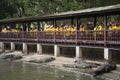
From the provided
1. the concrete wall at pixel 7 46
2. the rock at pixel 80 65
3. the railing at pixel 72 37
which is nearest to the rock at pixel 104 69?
the railing at pixel 72 37

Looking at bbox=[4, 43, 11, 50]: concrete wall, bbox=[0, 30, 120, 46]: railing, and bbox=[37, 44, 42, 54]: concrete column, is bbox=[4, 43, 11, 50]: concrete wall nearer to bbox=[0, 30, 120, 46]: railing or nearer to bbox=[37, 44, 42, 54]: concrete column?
bbox=[0, 30, 120, 46]: railing

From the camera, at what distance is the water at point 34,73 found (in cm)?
2145

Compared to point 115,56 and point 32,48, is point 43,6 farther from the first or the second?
point 115,56

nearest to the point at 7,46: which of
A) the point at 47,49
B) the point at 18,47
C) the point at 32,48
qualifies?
the point at 18,47

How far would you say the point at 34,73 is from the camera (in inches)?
934

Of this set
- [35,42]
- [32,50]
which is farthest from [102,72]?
[32,50]

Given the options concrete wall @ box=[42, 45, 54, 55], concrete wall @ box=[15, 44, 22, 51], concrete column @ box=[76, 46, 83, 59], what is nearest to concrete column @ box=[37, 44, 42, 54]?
concrete wall @ box=[42, 45, 54, 55]

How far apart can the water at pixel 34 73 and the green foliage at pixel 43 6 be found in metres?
15.9

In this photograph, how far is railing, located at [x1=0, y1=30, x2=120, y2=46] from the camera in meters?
23.5

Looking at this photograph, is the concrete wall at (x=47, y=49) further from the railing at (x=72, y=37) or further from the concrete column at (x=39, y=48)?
the railing at (x=72, y=37)

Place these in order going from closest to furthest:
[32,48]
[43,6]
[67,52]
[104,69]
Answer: [104,69]
[67,52]
[32,48]
[43,6]

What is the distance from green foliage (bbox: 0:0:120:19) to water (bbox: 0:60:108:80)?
1589cm

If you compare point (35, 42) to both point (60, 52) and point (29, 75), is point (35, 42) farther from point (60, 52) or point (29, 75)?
point (29, 75)

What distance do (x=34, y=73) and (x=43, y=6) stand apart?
25.6 metres
